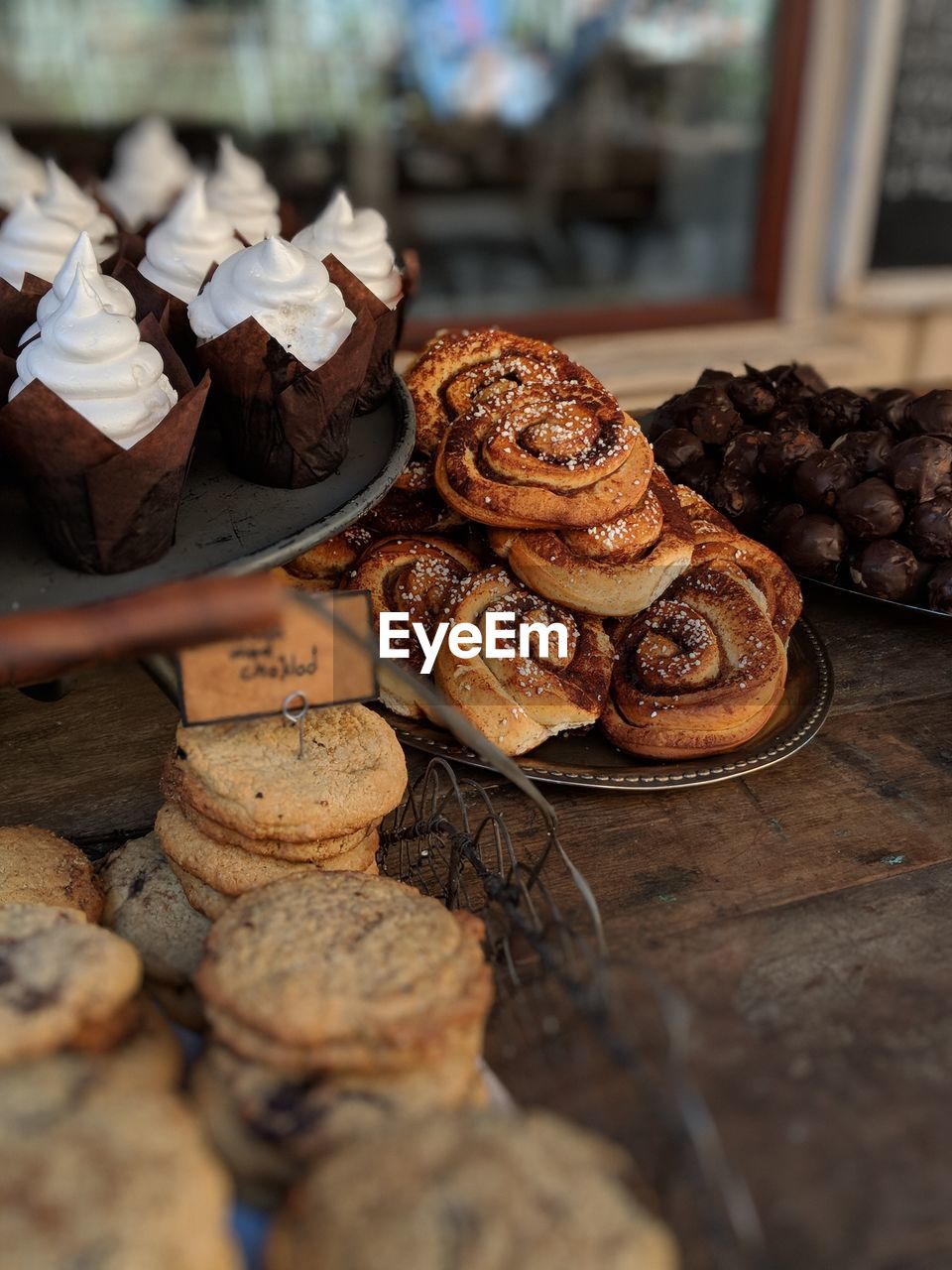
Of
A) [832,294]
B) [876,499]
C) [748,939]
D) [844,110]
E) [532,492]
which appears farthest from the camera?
[832,294]

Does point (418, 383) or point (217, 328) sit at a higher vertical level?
point (217, 328)

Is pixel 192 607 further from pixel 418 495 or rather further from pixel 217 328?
pixel 418 495

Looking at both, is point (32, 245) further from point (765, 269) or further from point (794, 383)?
point (765, 269)

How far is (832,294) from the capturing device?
4.82 meters

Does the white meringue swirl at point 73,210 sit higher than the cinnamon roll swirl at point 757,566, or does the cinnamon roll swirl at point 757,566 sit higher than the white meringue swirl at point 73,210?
the white meringue swirl at point 73,210

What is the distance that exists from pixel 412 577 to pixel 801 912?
0.85m

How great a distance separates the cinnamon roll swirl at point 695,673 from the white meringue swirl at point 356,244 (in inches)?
31.2

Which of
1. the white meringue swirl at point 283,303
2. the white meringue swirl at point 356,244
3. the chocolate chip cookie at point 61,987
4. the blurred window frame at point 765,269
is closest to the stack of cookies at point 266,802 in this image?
the chocolate chip cookie at point 61,987

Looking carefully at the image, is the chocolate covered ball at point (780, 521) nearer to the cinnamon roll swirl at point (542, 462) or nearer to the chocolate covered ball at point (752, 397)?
the chocolate covered ball at point (752, 397)

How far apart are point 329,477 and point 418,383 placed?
1.54 ft

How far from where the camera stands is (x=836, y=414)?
7.53 ft

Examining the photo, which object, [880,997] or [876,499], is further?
[876,499]

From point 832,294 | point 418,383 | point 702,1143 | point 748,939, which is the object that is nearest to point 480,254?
point 832,294

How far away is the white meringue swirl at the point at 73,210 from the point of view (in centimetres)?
232
